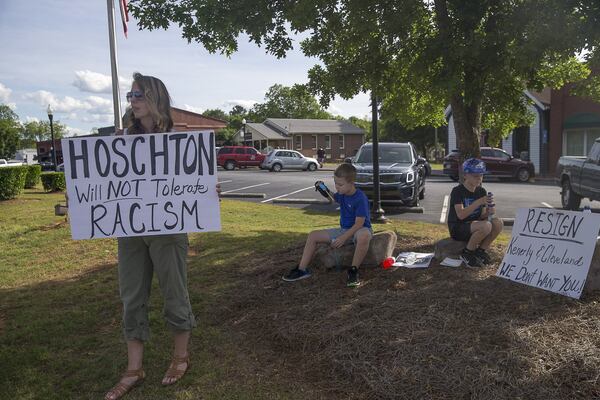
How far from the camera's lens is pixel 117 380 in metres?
3.42

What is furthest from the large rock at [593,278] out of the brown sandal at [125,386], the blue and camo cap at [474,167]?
the brown sandal at [125,386]

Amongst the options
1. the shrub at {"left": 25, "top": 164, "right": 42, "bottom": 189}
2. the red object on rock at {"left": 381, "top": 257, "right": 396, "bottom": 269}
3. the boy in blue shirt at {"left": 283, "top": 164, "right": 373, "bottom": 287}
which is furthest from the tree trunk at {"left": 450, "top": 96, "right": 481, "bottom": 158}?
the shrub at {"left": 25, "top": 164, "right": 42, "bottom": 189}

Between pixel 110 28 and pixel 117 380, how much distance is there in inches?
403

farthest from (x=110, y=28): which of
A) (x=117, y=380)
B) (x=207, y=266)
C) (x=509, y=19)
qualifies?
(x=117, y=380)

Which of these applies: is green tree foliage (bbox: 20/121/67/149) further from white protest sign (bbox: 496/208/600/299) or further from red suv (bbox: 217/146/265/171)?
white protest sign (bbox: 496/208/600/299)

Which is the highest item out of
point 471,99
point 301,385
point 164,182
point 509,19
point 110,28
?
point 110,28

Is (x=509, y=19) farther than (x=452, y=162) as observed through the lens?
No

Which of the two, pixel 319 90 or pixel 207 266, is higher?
pixel 319 90

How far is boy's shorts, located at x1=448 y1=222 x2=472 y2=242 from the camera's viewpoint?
509 cm

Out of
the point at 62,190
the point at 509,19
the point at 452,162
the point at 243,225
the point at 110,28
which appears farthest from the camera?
the point at 452,162

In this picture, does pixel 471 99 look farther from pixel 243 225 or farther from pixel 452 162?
pixel 452 162

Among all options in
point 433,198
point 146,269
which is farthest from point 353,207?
point 433,198

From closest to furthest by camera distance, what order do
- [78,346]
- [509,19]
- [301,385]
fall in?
[301,385]
[78,346]
[509,19]

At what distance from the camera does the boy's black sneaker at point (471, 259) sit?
16.6 feet
